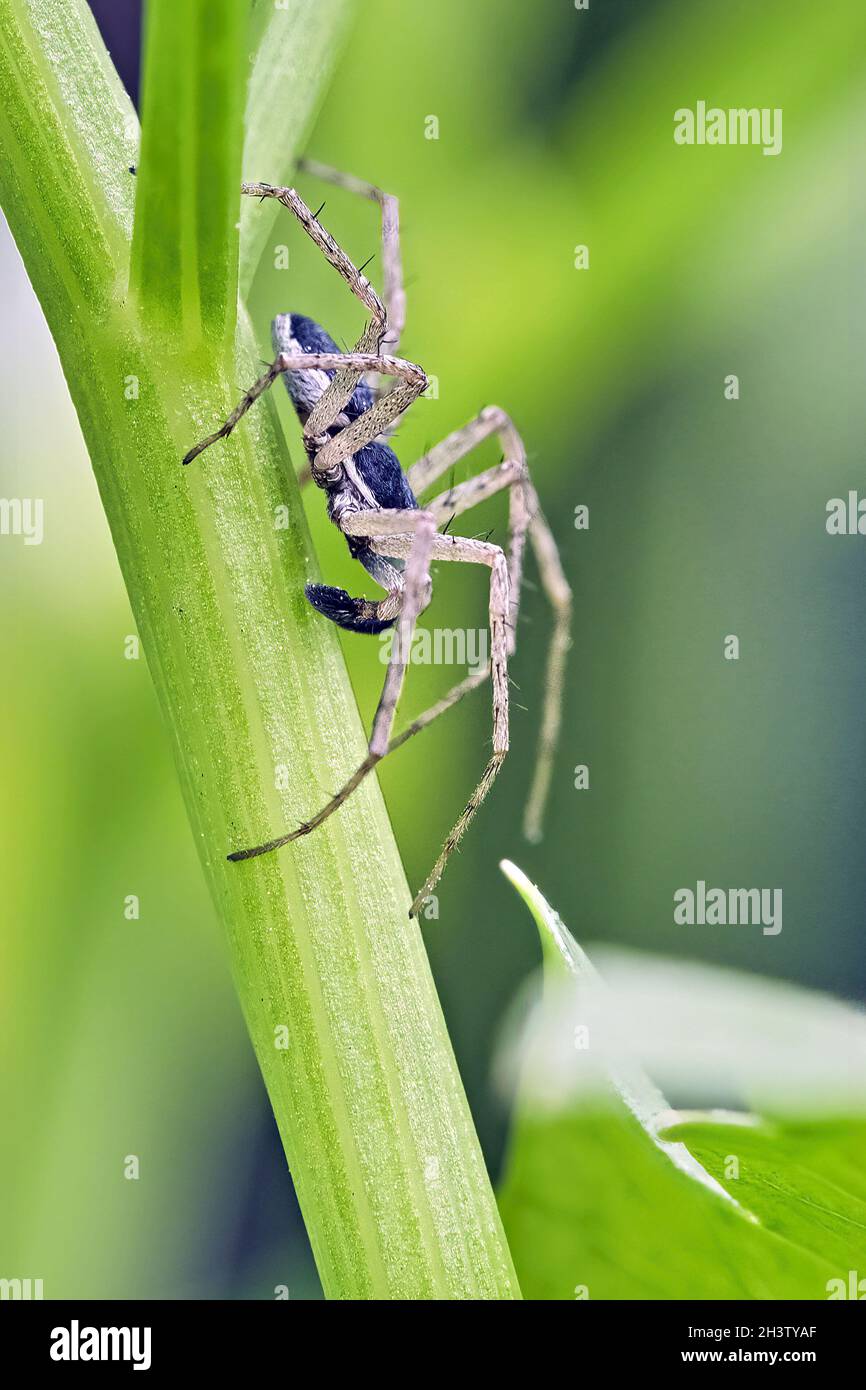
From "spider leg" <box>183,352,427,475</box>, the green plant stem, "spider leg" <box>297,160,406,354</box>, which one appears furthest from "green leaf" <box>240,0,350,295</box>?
"spider leg" <box>297,160,406,354</box>

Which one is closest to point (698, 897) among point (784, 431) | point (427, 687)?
point (427, 687)

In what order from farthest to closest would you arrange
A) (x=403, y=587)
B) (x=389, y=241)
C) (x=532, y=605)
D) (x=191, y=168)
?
(x=532, y=605) → (x=389, y=241) → (x=403, y=587) → (x=191, y=168)

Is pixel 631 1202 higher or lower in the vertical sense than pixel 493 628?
lower

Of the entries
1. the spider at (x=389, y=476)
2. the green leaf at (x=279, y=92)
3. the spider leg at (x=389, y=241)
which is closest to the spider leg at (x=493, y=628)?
the spider at (x=389, y=476)

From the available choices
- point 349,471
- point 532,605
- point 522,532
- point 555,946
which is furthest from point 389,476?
point 555,946

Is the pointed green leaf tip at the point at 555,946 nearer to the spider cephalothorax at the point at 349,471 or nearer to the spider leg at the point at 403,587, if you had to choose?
the spider leg at the point at 403,587

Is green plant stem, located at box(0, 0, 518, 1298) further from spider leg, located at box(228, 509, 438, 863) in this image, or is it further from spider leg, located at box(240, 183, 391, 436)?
spider leg, located at box(240, 183, 391, 436)

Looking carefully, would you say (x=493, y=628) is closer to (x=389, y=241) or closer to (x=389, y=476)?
(x=389, y=476)

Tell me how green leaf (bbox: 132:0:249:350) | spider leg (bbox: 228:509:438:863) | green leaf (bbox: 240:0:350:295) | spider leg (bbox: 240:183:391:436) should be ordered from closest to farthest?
green leaf (bbox: 132:0:249:350) → green leaf (bbox: 240:0:350:295) → spider leg (bbox: 228:509:438:863) → spider leg (bbox: 240:183:391:436)
